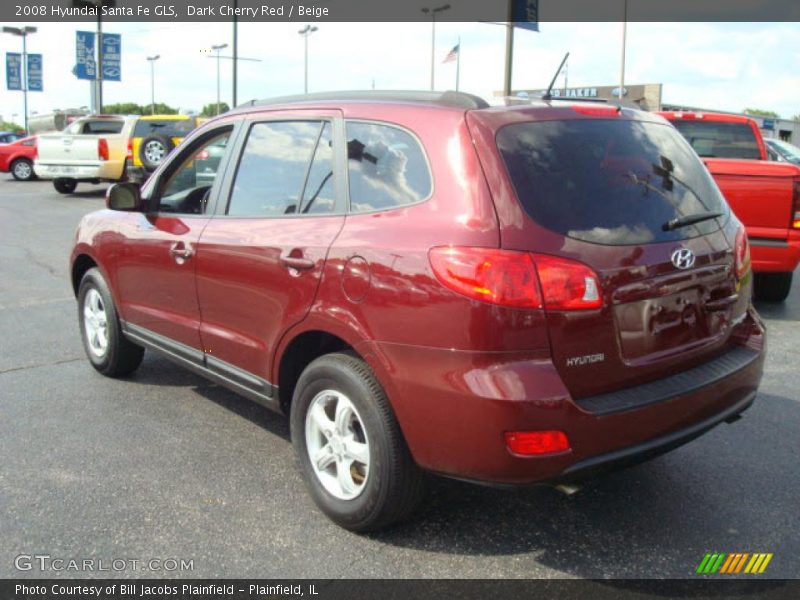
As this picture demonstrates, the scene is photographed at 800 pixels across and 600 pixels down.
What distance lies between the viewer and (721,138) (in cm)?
900

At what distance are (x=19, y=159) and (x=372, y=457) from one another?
2624 centimetres

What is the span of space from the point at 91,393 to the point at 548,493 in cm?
307

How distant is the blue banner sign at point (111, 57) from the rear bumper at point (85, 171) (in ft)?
36.8

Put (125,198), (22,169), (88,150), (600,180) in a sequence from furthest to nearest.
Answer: (22,169)
(88,150)
(125,198)
(600,180)

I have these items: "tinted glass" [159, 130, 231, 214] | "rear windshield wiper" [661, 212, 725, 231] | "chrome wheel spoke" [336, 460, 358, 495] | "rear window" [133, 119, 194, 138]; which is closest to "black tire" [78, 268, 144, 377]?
"tinted glass" [159, 130, 231, 214]

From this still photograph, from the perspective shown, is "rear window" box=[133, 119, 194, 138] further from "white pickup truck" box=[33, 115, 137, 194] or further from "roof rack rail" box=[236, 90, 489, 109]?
"roof rack rail" box=[236, 90, 489, 109]

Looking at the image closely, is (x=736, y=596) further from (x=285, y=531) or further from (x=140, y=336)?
(x=140, y=336)

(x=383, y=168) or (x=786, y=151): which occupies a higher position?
(x=786, y=151)

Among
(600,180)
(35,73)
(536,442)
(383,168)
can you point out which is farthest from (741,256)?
(35,73)

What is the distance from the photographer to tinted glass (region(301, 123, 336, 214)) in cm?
330

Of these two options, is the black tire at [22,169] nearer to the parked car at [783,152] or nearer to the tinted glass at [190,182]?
the parked car at [783,152]

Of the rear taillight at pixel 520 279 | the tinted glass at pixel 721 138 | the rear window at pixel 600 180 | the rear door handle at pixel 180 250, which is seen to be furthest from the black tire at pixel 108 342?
the tinted glass at pixel 721 138
